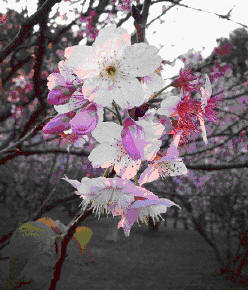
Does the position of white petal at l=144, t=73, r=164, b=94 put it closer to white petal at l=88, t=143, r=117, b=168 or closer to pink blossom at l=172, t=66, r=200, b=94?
pink blossom at l=172, t=66, r=200, b=94

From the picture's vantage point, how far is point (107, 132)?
71cm

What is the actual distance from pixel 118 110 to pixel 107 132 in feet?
0.22

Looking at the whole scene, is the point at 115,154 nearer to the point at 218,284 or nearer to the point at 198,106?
the point at 198,106

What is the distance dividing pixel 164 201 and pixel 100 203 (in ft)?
0.61

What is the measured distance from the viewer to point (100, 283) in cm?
576

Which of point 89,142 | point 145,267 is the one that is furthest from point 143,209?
point 145,267

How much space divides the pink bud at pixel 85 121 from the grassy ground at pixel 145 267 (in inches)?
140

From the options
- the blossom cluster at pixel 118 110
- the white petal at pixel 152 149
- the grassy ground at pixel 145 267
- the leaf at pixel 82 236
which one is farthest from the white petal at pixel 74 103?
the grassy ground at pixel 145 267

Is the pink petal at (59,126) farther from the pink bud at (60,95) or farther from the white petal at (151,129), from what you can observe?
the white petal at (151,129)

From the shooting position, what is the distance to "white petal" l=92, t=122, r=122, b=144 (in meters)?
0.70

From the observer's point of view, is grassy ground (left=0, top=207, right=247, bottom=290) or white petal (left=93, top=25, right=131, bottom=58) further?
grassy ground (left=0, top=207, right=247, bottom=290)

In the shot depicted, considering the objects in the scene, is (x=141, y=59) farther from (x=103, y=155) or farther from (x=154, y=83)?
(x=103, y=155)

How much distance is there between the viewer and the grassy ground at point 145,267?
572 centimetres

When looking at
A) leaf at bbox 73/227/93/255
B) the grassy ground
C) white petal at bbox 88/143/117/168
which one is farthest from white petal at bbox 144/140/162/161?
the grassy ground
